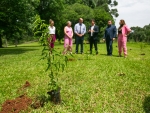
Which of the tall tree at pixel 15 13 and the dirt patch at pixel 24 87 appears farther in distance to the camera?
the tall tree at pixel 15 13

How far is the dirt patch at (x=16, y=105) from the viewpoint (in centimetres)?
630

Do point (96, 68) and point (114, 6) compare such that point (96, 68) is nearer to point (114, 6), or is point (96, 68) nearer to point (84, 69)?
point (84, 69)

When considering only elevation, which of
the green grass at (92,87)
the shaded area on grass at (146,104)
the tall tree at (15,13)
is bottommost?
the shaded area on grass at (146,104)

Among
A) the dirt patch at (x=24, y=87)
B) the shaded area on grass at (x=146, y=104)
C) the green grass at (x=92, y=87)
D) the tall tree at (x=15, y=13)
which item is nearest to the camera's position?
the shaded area on grass at (x=146, y=104)

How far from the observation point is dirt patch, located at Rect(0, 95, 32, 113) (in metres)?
6.30

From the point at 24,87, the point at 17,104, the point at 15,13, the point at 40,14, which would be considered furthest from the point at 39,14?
the point at 17,104

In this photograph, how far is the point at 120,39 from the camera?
50.2ft

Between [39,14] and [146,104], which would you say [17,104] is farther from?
[39,14]

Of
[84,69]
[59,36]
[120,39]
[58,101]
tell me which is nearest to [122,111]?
[58,101]

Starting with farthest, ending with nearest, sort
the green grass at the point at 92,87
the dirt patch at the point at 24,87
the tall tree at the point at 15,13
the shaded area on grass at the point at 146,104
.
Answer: the tall tree at the point at 15,13 → the dirt patch at the point at 24,87 → the green grass at the point at 92,87 → the shaded area on grass at the point at 146,104

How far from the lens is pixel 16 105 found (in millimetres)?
6461

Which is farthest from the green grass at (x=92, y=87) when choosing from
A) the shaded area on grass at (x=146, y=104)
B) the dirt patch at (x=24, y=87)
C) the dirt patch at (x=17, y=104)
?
the dirt patch at (x=17, y=104)

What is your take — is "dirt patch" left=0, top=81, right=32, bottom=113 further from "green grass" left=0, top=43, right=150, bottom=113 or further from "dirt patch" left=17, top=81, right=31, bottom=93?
"dirt patch" left=17, top=81, right=31, bottom=93

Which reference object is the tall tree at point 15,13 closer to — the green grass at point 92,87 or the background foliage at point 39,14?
the background foliage at point 39,14
